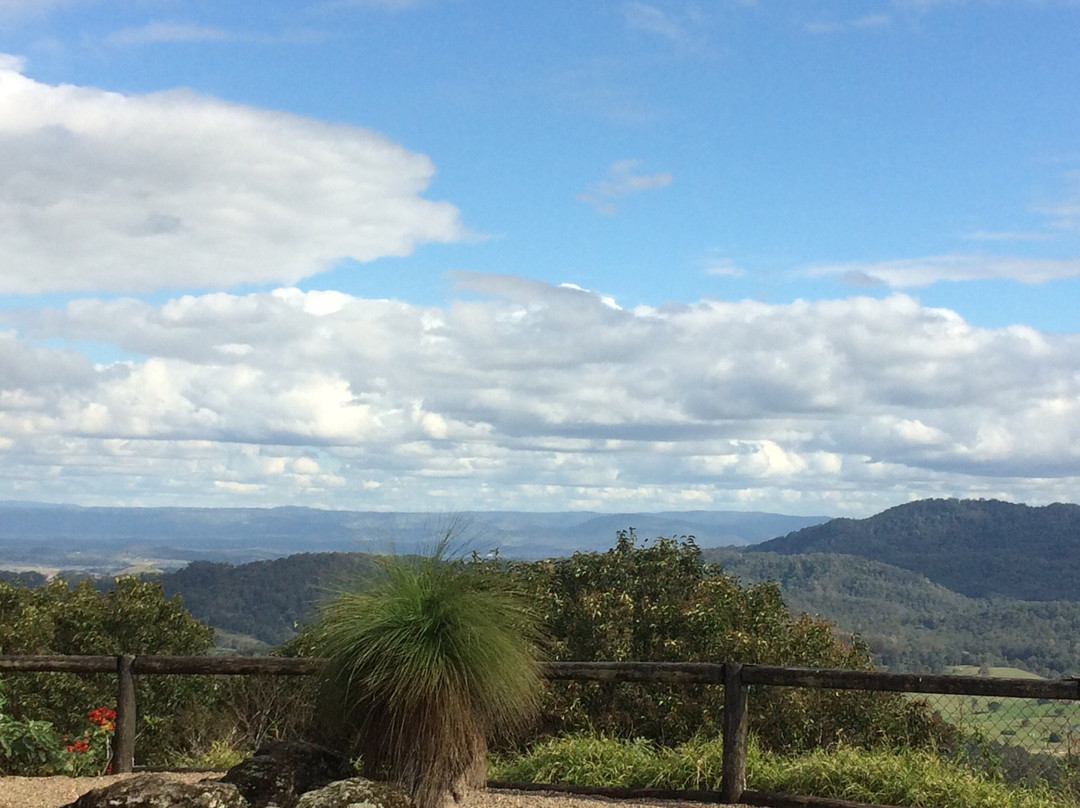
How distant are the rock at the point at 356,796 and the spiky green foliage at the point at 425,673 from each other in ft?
1.54

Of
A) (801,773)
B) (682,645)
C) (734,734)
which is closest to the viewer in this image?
(734,734)

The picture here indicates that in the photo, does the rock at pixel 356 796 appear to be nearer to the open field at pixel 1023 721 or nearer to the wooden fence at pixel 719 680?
the wooden fence at pixel 719 680

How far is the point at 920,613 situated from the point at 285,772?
9774cm

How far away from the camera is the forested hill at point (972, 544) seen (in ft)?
425

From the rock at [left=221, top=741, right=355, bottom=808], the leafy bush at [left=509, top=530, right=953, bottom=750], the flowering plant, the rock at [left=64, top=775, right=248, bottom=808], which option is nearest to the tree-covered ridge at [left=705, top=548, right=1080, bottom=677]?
the leafy bush at [left=509, top=530, right=953, bottom=750]

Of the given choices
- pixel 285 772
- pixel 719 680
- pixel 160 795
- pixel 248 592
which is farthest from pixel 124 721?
pixel 248 592

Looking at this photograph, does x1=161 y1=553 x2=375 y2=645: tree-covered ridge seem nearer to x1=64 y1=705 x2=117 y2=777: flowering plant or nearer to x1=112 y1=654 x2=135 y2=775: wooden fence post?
x1=64 y1=705 x2=117 y2=777: flowering plant

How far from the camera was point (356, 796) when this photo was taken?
6242 mm

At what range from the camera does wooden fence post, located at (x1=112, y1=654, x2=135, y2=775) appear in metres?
8.84

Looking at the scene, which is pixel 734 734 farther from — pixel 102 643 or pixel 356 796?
pixel 102 643

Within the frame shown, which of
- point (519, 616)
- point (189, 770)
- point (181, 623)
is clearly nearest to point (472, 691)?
point (519, 616)

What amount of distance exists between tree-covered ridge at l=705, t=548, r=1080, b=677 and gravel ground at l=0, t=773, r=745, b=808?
45.6 meters

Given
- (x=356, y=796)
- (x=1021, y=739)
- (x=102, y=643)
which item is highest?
(x=356, y=796)

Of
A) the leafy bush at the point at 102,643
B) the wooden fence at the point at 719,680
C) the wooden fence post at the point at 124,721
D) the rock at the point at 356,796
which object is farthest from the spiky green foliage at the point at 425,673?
the leafy bush at the point at 102,643
